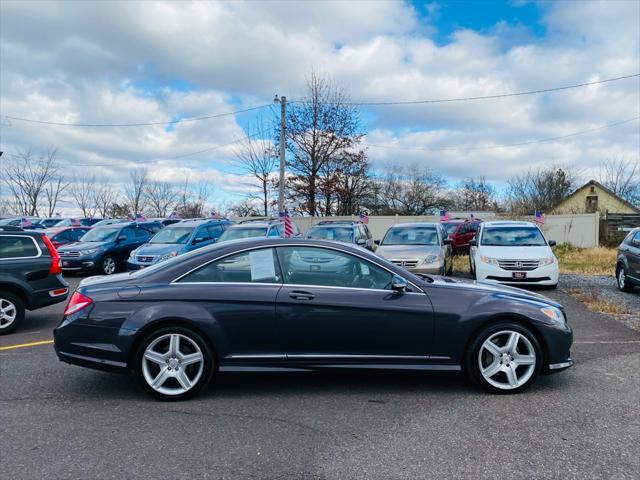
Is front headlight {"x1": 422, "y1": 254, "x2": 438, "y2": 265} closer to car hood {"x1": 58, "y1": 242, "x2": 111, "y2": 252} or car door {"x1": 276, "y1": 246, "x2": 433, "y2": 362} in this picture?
car door {"x1": 276, "y1": 246, "x2": 433, "y2": 362}

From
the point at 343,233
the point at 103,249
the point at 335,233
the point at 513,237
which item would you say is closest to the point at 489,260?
the point at 513,237

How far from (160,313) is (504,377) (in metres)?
3.19

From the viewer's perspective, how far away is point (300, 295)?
14.5 feet

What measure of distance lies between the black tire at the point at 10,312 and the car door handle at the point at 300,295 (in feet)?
17.2

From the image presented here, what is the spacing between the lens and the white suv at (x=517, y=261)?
1095cm

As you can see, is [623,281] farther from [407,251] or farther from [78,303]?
[78,303]

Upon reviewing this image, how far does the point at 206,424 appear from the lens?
387cm

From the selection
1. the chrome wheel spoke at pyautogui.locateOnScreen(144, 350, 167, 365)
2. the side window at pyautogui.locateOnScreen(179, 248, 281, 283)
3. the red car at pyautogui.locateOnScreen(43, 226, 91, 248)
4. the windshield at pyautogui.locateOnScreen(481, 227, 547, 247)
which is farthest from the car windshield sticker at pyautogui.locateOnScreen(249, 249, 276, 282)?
the red car at pyautogui.locateOnScreen(43, 226, 91, 248)

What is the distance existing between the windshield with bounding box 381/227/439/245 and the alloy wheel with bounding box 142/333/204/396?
9.08 meters

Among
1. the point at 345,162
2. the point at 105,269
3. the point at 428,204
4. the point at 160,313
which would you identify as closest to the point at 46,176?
the point at 345,162

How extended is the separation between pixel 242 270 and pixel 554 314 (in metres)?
2.99

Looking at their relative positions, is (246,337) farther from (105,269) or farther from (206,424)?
(105,269)

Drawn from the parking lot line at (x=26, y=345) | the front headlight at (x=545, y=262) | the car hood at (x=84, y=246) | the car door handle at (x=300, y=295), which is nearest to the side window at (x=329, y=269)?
the car door handle at (x=300, y=295)

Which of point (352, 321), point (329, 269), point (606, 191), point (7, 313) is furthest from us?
point (606, 191)
